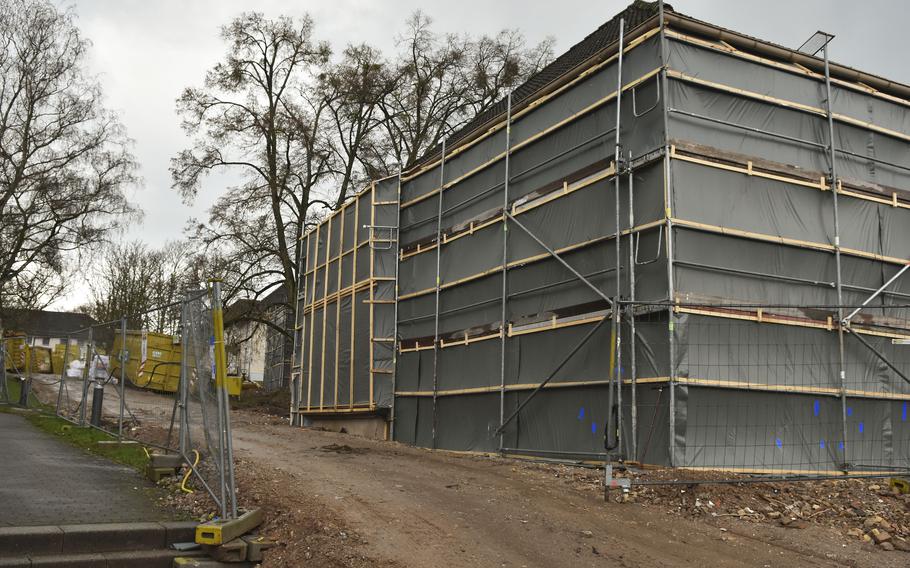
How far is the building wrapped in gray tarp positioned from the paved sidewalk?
5198 mm

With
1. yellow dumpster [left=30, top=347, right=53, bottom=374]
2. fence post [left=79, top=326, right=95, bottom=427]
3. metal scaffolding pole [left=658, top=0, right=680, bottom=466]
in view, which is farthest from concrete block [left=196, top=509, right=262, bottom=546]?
yellow dumpster [left=30, top=347, right=53, bottom=374]

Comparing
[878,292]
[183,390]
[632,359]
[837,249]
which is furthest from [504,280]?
[183,390]

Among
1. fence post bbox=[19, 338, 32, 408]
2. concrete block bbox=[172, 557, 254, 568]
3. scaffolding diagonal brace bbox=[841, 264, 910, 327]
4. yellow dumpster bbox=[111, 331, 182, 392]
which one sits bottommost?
concrete block bbox=[172, 557, 254, 568]

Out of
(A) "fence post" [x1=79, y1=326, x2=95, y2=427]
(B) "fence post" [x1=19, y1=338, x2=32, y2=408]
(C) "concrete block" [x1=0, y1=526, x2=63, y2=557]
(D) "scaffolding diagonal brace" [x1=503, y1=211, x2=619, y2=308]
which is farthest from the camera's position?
(B) "fence post" [x1=19, y1=338, x2=32, y2=408]

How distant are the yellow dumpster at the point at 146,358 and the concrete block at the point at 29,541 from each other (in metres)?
4.31

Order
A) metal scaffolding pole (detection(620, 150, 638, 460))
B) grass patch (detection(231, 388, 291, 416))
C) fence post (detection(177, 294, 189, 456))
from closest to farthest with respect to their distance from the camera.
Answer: fence post (detection(177, 294, 189, 456)) → metal scaffolding pole (detection(620, 150, 638, 460)) → grass patch (detection(231, 388, 291, 416))

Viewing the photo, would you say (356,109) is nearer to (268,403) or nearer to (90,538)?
(268,403)

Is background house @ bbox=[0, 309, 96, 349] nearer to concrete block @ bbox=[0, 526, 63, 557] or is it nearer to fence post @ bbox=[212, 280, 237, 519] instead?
fence post @ bbox=[212, 280, 237, 519]

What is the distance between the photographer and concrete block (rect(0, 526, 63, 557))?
6039 mm

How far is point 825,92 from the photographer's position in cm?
1323

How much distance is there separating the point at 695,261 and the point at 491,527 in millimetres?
5724

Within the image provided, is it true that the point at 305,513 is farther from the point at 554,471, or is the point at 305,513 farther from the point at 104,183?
the point at 104,183

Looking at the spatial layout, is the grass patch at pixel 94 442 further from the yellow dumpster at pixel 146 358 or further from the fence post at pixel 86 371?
the yellow dumpster at pixel 146 358

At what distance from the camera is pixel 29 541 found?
20.0 ft
